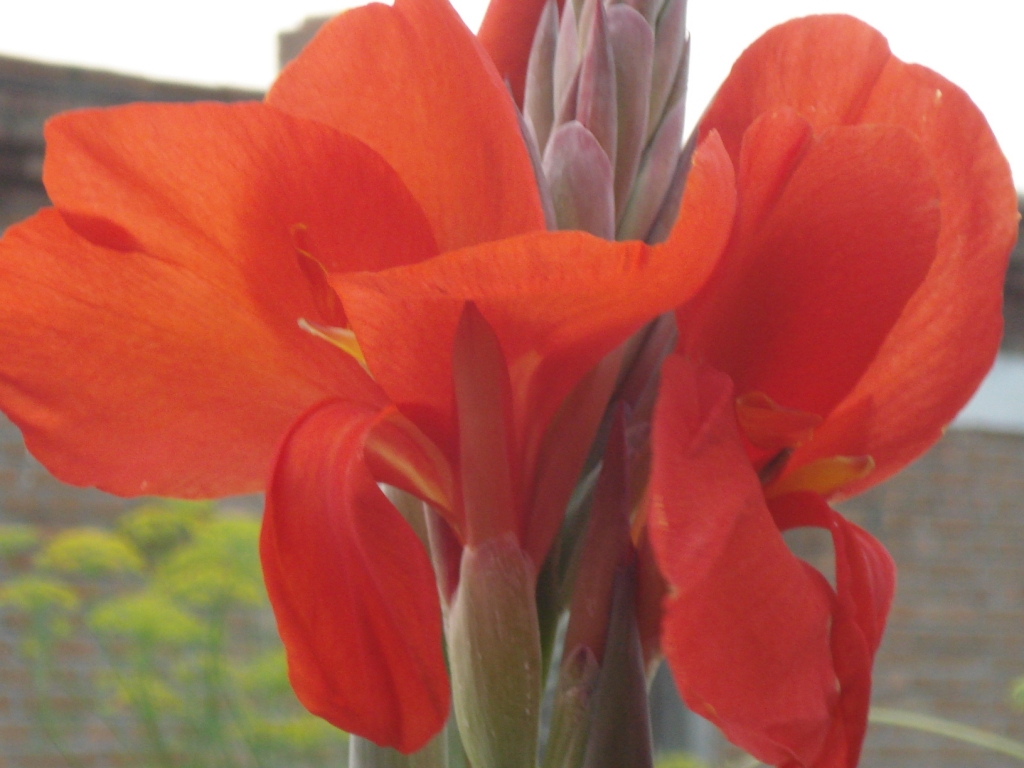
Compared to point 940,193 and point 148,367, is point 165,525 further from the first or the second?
point 940,193

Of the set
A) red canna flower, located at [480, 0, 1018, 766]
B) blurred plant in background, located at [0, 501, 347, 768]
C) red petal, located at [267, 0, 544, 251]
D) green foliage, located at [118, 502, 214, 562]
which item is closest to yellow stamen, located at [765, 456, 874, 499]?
red canna flower, located at [480, 0, 1018, 766]

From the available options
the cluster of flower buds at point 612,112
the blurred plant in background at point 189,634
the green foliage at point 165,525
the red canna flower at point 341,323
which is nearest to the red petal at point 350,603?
the red canna flower at point 341,323

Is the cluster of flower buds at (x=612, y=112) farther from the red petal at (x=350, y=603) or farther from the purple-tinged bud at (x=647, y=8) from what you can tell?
the red petal at (x=350, y=603)

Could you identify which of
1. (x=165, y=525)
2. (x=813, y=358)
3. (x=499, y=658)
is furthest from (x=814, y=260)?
(x=165, y=525)

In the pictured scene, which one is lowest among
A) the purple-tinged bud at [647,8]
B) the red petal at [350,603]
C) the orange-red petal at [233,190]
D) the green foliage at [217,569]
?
the green foliage at [217,569]

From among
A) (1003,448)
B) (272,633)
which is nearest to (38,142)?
(272,633)

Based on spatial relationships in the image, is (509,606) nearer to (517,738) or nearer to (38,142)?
(517,738)

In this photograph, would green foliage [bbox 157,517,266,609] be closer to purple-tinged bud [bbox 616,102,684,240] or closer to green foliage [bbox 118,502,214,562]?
green foliage [bbox 118,502,214,562]
